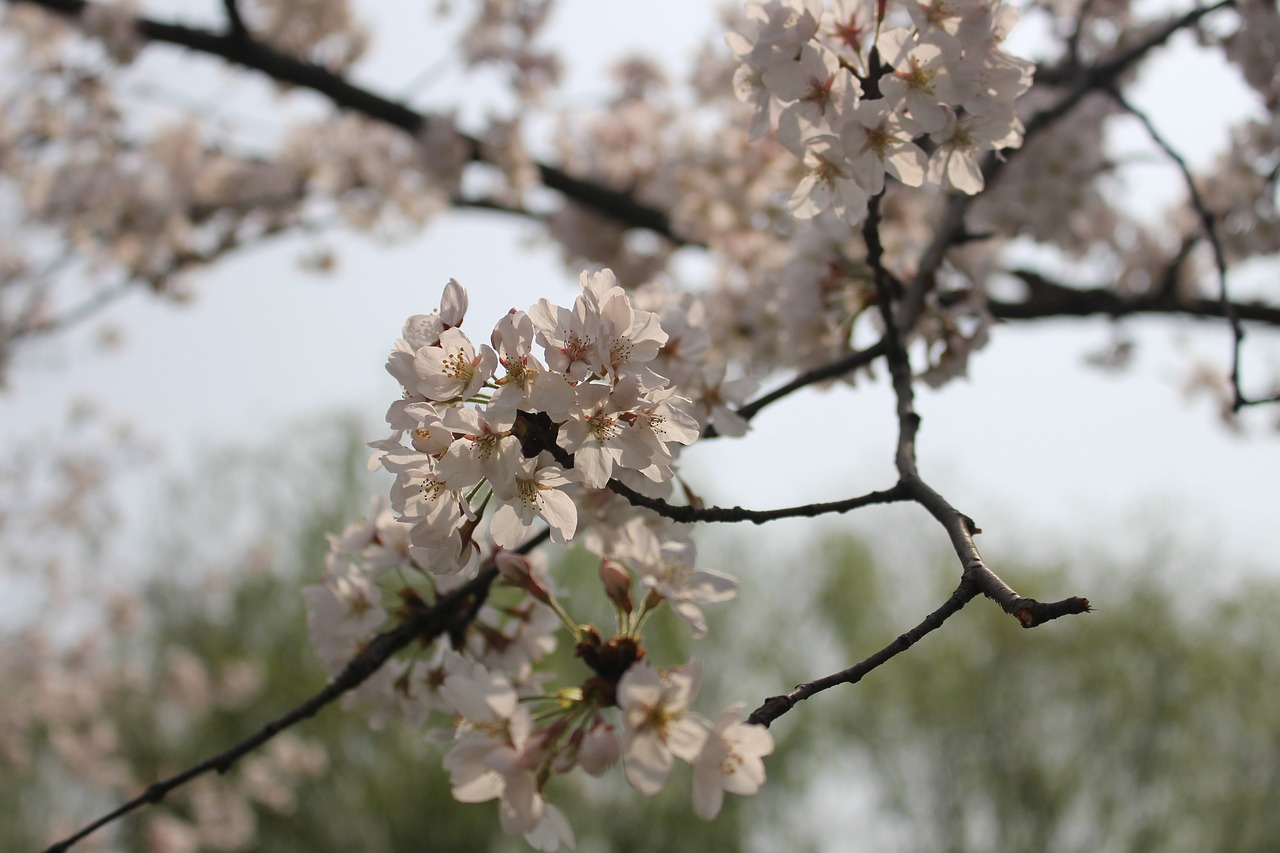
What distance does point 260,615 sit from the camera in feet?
41.6

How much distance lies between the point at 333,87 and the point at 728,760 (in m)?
3.31

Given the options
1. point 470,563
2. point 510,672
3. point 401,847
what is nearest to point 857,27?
point 470,563

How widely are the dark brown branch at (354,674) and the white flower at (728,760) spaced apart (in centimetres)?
42

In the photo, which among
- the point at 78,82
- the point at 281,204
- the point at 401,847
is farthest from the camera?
the point at 401,847

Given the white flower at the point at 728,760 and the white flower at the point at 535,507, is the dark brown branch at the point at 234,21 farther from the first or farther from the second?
the white flower at the point at 728,760

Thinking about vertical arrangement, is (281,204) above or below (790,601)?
below

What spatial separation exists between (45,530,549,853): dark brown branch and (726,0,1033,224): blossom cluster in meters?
0.65

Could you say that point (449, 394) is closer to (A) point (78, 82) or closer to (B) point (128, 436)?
(A) point (78, 82)

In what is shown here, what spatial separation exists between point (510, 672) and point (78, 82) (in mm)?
4007

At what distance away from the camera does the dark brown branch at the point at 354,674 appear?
1.17m

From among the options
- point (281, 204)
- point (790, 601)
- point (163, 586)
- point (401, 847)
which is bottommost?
point (163, 586)

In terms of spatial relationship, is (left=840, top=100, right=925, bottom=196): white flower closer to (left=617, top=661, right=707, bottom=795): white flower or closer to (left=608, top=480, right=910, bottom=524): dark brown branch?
(left=608, top=480, right=910, bottom=524): dark brown branch

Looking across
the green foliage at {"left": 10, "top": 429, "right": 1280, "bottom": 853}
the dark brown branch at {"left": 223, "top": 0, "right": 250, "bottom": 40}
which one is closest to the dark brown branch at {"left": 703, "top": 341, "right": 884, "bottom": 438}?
the dark brown branch at {"left": 223, "top": 0, "right": 250, "bottom": 40}

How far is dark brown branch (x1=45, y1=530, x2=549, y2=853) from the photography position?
1.17 meters
